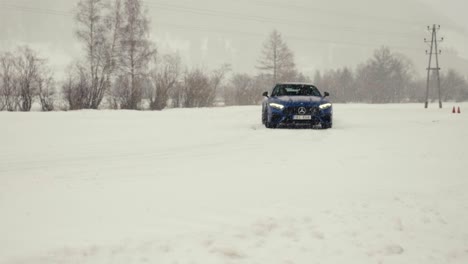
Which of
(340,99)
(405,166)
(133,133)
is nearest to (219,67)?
(133,133)

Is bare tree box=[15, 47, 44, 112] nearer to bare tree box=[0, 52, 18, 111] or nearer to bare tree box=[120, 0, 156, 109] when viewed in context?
bare tree box=[0, 52, 18, 111]

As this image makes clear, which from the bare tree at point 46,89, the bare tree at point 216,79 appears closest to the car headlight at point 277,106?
the bare tree at point 46,89

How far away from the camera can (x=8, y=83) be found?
18844 mm

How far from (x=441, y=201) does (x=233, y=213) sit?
8.20ft

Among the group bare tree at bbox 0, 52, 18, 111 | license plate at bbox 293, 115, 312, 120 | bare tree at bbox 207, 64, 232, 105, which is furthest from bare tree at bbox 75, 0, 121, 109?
license plate at bbox 293, 115, 312, 120

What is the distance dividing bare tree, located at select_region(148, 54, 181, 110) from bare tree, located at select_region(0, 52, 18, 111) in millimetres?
7257

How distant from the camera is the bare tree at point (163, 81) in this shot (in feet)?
74.0

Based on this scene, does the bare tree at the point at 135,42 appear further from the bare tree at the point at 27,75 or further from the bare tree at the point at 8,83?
the bare tree at the point at 8,83

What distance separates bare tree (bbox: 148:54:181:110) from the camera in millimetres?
22547

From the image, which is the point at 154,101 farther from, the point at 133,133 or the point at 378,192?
the point at 378,192

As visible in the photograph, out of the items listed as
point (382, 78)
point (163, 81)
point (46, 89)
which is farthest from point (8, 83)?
point (382, 78)

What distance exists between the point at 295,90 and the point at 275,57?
36375 millimetres

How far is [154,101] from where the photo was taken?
22531 mm

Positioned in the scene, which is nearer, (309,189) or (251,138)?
(309,189)
